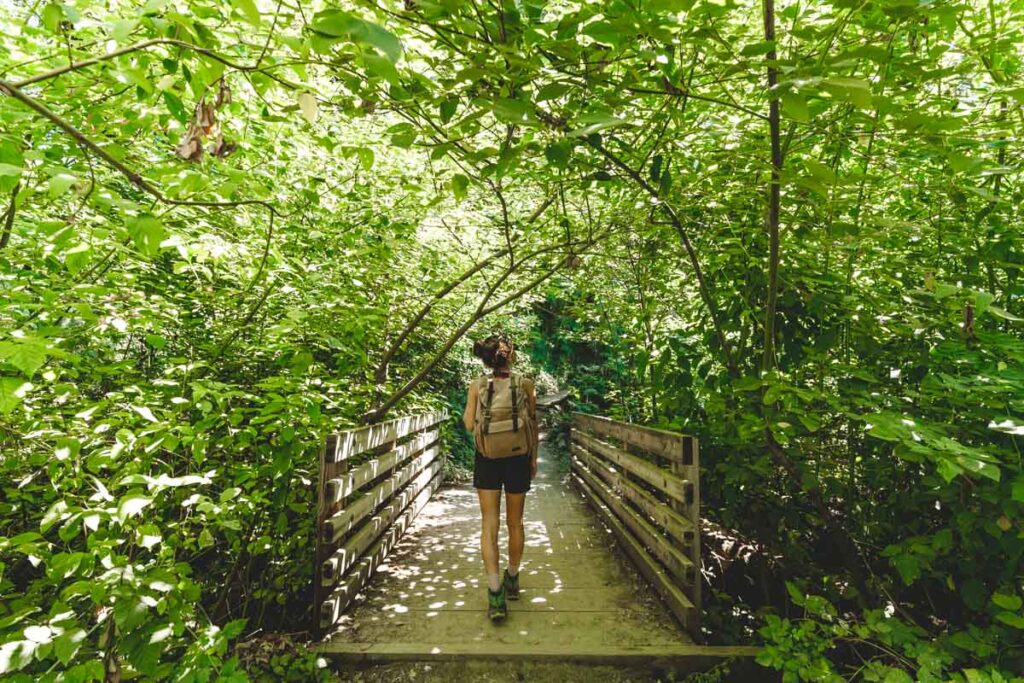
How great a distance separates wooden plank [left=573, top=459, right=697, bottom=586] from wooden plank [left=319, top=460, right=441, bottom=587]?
2.08 m

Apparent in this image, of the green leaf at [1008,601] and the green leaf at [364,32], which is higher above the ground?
the green leaf at [364,32]

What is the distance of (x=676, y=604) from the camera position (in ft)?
9.84

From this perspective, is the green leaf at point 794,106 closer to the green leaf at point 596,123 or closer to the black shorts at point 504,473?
the green leaf at point 596,123

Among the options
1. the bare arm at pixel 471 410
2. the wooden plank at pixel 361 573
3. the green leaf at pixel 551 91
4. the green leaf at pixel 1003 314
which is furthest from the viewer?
the bare arm at pixel 471 410

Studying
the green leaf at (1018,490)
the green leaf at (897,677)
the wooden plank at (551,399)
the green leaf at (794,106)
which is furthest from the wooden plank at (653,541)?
the wooden plank at (551,399)

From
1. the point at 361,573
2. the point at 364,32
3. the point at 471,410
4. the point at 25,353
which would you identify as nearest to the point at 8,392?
the point at 25,353

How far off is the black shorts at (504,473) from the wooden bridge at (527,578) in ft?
2.61

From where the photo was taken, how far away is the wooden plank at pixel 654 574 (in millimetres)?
2886

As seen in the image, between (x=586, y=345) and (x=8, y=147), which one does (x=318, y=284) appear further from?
(x=586, y=345)

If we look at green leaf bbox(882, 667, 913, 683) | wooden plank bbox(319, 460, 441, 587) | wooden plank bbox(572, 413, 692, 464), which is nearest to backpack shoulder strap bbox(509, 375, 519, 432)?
wooden plank bbox(572, 413, 692, 464)

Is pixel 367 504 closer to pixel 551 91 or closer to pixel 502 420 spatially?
pixel 502 420

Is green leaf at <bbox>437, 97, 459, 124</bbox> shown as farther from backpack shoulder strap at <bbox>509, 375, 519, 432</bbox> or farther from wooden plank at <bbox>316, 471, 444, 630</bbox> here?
wooden plank at <bbox>316, 471, 444, 630</bbox>

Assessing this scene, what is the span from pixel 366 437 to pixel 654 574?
7.37 ft

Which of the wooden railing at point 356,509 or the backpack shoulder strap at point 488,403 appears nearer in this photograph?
the wooden railing at point 356,509
